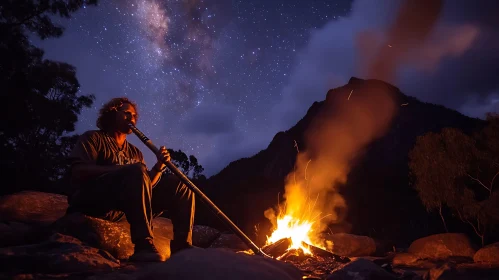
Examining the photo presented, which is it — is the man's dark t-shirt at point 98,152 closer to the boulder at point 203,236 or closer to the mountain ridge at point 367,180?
the boulder at point 203,236

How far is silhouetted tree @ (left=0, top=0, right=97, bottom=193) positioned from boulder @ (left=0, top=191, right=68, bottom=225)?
37.4 feet

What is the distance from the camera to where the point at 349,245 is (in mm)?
11969

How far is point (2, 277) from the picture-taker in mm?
2387

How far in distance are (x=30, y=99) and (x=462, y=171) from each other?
22.2 metres

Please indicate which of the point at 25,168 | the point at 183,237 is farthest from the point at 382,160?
the point at 183,237

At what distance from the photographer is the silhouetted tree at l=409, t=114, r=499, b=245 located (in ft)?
46.9

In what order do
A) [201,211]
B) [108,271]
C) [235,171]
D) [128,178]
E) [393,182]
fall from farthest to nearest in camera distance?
[235,171]
[393,182]
[201,211]
[128,178]
[108,271]

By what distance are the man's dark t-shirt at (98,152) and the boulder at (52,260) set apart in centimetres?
84

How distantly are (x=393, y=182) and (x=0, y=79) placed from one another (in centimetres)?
4908

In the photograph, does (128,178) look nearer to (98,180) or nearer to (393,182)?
(98,180)

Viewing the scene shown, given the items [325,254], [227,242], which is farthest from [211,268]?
[227,242]

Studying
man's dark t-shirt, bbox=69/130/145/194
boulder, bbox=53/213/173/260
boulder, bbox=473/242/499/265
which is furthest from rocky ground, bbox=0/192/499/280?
boulder, bbox=473/242/499/265

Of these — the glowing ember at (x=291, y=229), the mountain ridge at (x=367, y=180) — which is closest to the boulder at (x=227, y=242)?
the glowing ember at (x=291, y=229)

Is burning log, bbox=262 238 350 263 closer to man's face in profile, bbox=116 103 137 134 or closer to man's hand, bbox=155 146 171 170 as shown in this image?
man's hand, bbox=155 146 171 170
